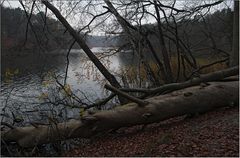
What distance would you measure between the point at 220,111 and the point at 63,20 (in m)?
4.91

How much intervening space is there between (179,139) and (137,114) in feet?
4.00

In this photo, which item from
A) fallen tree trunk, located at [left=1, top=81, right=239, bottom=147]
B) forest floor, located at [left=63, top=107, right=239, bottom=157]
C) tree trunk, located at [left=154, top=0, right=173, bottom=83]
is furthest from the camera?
tree trunk, located at [left=154, top=0, right=173, bottom=83]

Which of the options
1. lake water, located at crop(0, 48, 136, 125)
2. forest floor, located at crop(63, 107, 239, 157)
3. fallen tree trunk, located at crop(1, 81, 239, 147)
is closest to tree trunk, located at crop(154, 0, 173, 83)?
lake water, located at crop(0, 48, 136, 125)

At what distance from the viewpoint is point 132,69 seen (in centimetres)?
1168

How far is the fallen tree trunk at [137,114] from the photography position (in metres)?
6.11

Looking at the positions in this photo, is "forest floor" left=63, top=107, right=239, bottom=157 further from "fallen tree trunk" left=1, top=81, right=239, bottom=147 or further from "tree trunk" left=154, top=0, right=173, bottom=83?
"tree trunk" left=154, top=0, right=173, bottom=83

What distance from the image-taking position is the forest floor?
177 inches

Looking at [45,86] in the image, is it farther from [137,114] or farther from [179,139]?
[179,139]

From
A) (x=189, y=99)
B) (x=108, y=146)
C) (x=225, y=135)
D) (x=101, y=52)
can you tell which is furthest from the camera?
(x=101, y=52)

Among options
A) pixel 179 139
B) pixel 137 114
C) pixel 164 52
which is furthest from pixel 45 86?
pixel 179 139

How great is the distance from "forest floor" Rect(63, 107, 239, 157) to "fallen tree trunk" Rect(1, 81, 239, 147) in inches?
9.5

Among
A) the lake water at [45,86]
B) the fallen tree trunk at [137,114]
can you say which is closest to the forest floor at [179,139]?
the fallen tree trunk at [137,114]

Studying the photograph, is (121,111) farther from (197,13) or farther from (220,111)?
(197,13)

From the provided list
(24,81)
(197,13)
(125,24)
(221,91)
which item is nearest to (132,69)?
(125,24)
